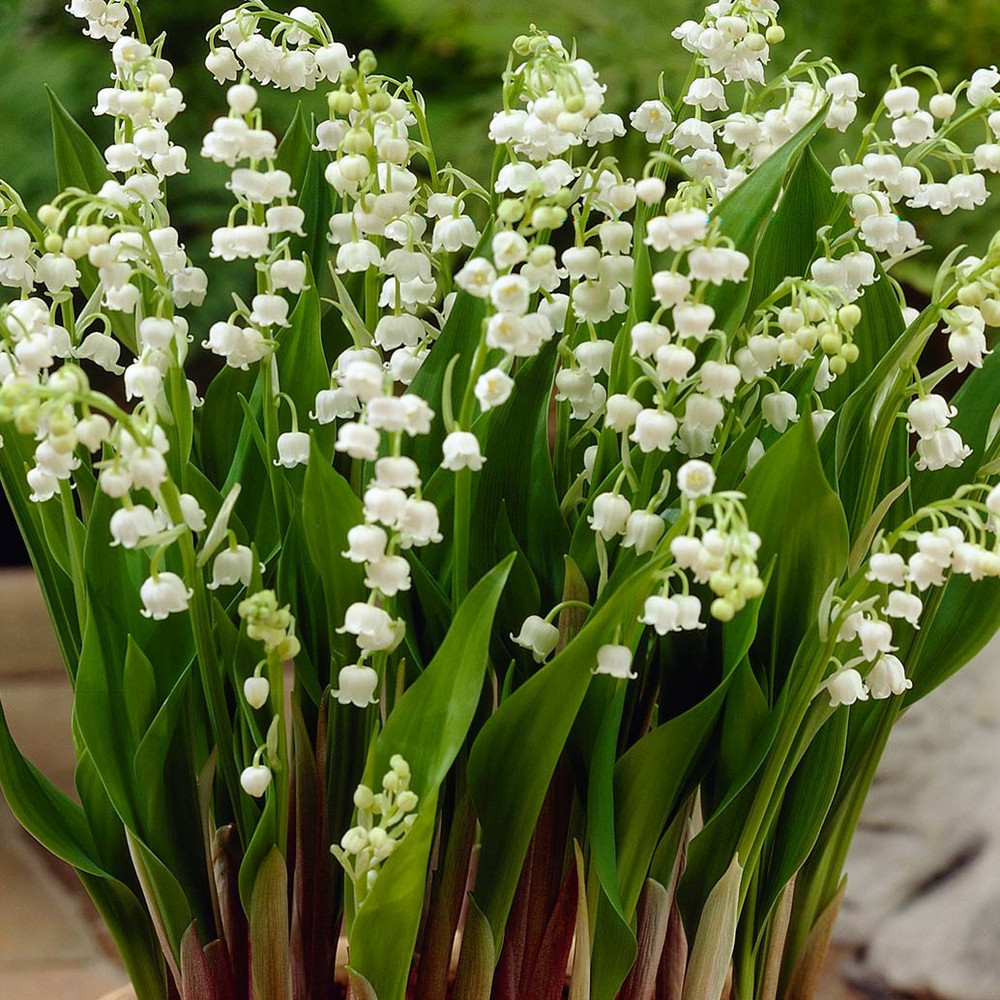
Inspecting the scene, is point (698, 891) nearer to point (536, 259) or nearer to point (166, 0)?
point (536, 259)

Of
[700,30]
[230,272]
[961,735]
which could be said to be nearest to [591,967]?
[700,30]

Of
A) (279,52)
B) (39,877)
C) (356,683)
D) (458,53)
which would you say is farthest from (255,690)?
(458,53)

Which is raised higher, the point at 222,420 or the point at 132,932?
the point at 222,420

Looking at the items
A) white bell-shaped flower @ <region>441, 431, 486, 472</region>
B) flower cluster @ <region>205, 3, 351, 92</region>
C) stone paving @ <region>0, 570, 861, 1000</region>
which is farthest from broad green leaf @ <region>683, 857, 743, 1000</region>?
stone paving @ <region>0, 570, 861, 1000</region>

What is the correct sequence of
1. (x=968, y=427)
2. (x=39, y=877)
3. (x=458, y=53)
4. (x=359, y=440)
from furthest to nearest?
(x=458, y=53) < (x=39, y=877) < (x=968, y=427) < (x=359, y=440)

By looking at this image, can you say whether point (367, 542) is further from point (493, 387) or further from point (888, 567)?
point (888, 567)

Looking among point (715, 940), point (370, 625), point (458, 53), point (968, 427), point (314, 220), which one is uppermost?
point (458, 53)

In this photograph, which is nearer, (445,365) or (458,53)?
(445,365)

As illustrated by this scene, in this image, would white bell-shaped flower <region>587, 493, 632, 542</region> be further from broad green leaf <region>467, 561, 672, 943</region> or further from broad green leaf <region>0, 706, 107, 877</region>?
broad green leaf <region>0, 706, 107, 877</region>
